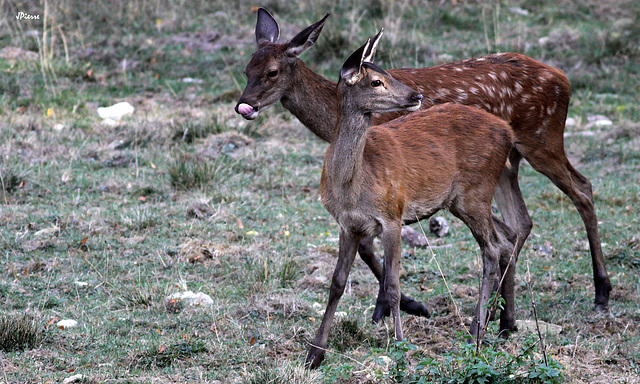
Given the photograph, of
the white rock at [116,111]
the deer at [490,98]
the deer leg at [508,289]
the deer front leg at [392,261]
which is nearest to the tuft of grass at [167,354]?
the deer front leg at [392,261]

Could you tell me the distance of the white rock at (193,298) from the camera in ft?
19.3

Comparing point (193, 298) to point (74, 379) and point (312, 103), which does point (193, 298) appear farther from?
point (312, 103)

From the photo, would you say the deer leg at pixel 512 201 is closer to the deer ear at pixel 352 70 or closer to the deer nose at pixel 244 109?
the deer nose at pixel 244 109

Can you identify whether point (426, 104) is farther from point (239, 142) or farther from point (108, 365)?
point (239, 142)

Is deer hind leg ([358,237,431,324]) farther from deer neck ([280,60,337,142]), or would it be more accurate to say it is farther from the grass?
deer neck ([280,60,337,142])

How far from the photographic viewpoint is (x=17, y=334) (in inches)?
197

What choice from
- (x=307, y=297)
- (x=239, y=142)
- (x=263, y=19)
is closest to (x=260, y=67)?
(x=263, y=19)

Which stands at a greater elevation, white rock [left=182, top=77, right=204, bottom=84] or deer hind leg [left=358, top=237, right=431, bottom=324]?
deer hind leg [left=358, top=237, right=431, bottom=324]

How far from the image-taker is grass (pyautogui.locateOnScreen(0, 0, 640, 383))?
16.9 ft

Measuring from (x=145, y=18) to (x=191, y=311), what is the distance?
9.47 meters

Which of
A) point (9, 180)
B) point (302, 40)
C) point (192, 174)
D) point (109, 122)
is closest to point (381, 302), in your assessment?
point (302, 40)

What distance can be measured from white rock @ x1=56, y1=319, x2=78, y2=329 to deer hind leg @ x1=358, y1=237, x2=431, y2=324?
2044 millimetres

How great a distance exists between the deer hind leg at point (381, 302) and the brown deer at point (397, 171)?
496 mm

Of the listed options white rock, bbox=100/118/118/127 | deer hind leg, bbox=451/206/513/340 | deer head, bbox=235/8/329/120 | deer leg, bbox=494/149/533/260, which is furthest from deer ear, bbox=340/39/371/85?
white rock, bbox=100/118/118/127
